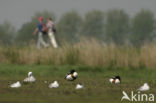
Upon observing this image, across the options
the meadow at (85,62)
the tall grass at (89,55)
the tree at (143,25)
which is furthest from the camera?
the tree at (143,25)

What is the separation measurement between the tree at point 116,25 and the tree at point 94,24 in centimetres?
173

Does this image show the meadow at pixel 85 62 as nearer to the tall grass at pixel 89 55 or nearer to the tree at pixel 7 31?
the tall grass at pixel 89 55

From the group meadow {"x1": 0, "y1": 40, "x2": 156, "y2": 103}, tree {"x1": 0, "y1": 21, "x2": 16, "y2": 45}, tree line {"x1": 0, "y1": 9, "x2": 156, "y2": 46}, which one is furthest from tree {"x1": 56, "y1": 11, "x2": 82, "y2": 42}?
meadow {"x1": 0, "y1": 40, "x2": 156, "y2": 103}

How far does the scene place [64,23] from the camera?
111938mm

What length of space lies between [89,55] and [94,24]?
94.1 m

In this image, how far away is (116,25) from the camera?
357 feet

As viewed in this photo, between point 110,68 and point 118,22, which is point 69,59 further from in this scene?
point 118,22

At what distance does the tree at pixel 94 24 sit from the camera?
111 m

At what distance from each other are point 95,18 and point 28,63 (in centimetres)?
9323

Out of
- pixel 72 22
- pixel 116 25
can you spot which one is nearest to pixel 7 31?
pixel 72 22

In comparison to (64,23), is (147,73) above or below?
below

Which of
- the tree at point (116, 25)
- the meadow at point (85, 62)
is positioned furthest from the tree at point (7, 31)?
the meadow at point (85, 62)

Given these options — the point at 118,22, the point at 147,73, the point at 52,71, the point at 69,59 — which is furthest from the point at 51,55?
the point at 118,22

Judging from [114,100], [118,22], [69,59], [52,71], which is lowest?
[114,100]
